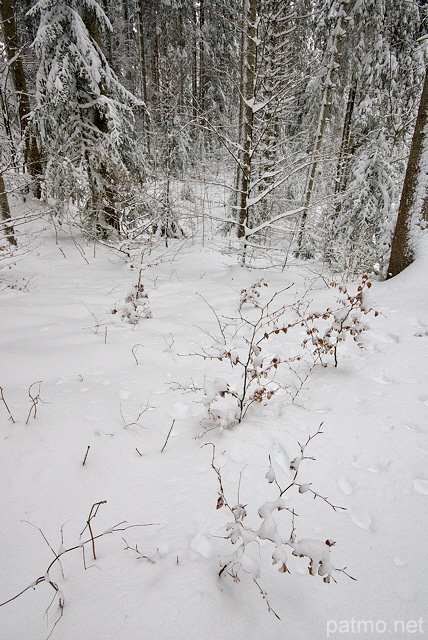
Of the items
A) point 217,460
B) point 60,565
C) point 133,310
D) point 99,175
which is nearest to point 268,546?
point 217,460

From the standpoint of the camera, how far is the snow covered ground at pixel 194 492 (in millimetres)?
1221

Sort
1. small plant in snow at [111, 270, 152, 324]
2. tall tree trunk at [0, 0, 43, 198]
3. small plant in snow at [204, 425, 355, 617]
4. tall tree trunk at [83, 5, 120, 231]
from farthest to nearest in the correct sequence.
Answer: tall tree trunk at [0, 0, 43, 198], tall tree trunk at [83, 5, 120, 231], small plant in snow at [111, 270, 152, 324], small plant in snow at [204, 425, 355, 617]

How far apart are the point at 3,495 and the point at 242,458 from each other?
144 cm

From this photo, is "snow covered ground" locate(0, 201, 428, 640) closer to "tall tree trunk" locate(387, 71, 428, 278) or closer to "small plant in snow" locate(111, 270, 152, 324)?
"small plant in snow" locate(111, 270, 152, 324)

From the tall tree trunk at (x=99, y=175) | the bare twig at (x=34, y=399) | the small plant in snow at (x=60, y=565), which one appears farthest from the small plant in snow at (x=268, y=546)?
the tall tree trunk at (x=99, y=175)

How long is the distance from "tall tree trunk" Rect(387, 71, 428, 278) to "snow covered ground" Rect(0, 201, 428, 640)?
249cm

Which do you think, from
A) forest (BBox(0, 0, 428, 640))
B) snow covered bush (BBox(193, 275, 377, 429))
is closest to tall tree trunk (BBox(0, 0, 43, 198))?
forest (BBox(0, 0, 428, 640))

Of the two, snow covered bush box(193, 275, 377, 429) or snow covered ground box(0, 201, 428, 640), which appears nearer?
snow covered ground box(0, 201, 428, 640)

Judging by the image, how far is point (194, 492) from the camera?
5.83 ft

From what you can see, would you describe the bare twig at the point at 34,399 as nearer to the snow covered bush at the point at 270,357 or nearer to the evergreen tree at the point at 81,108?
the snow covered bush at the point at 270,357

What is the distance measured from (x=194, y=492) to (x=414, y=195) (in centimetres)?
603

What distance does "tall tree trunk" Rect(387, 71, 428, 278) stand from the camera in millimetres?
5000

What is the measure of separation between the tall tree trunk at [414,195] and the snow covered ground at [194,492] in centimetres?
249

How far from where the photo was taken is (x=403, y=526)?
5.16 ft
